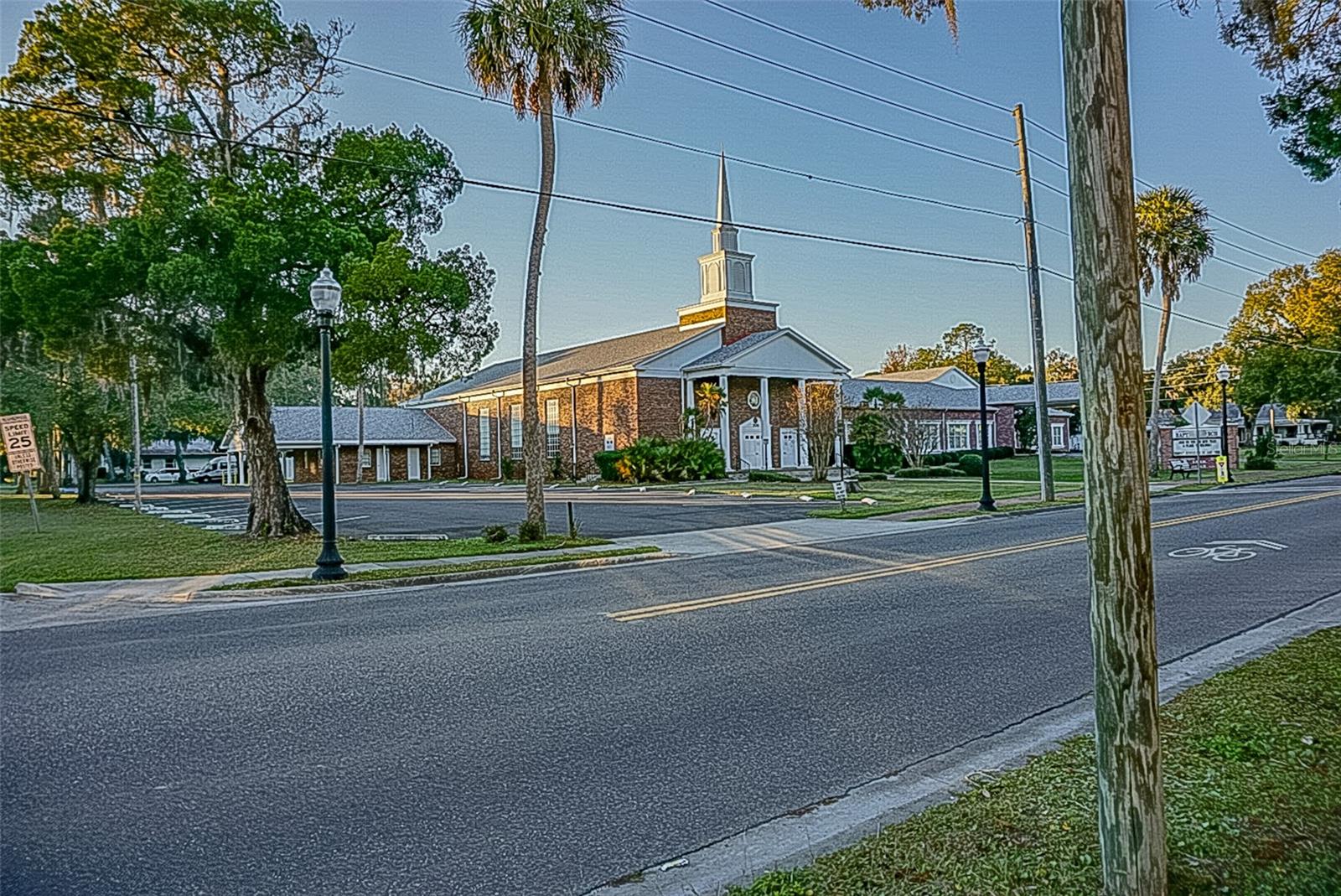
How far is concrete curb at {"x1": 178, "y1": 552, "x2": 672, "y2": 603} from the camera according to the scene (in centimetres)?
1198

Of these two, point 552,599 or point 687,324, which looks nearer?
point 552,599

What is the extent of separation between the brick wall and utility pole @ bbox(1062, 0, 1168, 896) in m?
43.2

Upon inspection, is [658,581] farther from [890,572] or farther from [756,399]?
[756,399]

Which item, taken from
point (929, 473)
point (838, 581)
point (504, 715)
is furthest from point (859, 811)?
point (929, 473)

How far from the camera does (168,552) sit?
58.0ft

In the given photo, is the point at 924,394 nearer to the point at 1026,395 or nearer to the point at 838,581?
the point at 1026,395

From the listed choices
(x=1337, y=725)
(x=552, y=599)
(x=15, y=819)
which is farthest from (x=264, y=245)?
(x=1337, y=725)

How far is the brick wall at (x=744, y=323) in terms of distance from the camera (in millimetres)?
46406

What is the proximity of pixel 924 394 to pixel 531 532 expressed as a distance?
46.1 meters

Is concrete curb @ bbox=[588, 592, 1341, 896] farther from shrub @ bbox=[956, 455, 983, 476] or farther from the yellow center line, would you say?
shrub @ bbox=[956, 455, 983, 476]

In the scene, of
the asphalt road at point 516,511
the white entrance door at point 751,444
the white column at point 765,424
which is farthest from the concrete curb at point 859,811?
the white entrance door at point 751,444

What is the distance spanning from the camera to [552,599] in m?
10.8

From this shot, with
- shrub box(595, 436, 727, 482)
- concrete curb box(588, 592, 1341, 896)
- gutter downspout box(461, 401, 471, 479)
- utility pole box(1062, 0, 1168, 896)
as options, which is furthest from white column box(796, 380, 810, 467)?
utility pole box(1062, 0, 1168, 896)

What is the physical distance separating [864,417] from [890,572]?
32062mm
